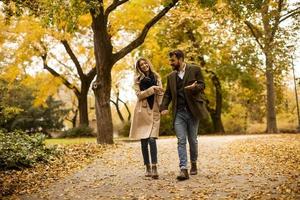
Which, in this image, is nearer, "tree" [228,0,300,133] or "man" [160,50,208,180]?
"man" [160,50,208,180]

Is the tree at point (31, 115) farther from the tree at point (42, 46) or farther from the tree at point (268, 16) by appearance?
the tree at point (268, 16)

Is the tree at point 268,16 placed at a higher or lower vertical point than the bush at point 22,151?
higher

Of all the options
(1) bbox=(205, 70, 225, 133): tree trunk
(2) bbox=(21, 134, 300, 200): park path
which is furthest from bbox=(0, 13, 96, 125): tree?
(2) bbox=(21, 134, 300, 200): park path

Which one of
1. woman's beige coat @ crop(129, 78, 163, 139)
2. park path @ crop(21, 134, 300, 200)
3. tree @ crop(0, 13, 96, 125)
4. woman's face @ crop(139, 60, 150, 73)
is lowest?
park path @ crop(21, 134, 300, 200)

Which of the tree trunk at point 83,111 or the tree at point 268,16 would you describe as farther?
the tree trunk at point 83,111

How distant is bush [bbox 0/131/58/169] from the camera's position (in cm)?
1105

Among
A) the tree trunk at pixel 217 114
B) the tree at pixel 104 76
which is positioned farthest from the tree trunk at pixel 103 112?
the tree trunk at pixel 217 114

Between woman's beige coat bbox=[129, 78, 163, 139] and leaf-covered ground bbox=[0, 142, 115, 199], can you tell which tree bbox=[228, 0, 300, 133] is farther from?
leaf-covered ground bbox=[0, 142, 115, 199]

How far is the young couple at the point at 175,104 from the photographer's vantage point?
26.4 ft

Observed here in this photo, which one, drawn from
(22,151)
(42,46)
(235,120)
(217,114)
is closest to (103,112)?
(22,151)

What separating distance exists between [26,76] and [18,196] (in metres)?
23.7

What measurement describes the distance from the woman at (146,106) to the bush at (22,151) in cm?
390

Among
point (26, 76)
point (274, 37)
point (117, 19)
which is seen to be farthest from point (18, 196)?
A: point (26, 76)

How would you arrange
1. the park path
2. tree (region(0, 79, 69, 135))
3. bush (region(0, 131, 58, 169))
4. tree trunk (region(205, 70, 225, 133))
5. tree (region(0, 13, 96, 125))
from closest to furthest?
the park path → bush (region(0, 131, 58, 169)) → tree (region(0, 13, 96, 125)) → tree trunk (region(205, 70, 225, 133)) → tree (region(0, 79, 69, 135))
